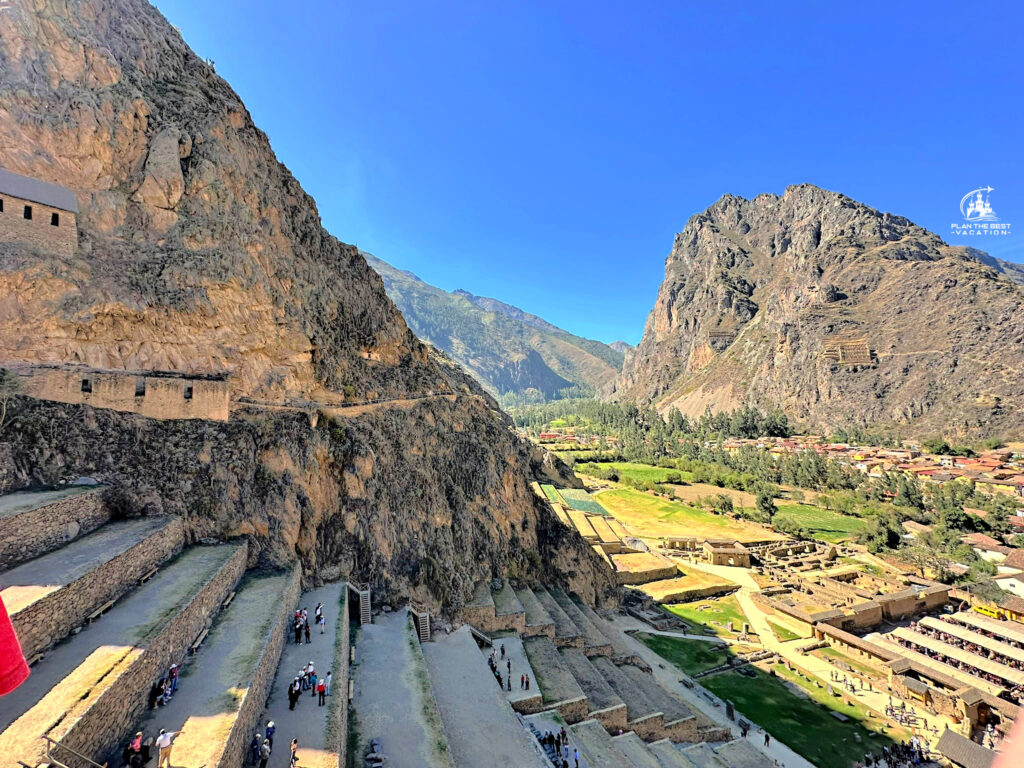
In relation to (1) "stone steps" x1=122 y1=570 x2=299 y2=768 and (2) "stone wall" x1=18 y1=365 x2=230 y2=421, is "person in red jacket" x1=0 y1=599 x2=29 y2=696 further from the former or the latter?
(2) "stone wall" x1=18 y1=365 x2=230 y2=421

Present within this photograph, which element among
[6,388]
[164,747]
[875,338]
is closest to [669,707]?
[164,747]

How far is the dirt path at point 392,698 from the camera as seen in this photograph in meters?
14.1

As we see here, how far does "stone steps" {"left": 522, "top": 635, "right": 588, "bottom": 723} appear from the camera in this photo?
20094mm

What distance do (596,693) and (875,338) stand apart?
153 metres

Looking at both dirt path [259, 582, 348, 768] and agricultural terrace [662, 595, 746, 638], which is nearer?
dirt path [259, 582, 348, 768]

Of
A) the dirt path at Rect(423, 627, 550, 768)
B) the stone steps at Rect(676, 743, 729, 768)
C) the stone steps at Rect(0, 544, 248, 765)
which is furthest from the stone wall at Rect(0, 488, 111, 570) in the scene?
the stone steps at Rect(676, 743, 729, 768)

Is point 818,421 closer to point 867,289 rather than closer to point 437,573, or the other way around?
point 867,289

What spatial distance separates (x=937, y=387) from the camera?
116 metres

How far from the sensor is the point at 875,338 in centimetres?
13800

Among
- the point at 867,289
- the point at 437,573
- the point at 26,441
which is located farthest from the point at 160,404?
the point at 867,289

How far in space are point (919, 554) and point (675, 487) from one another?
3851 cm

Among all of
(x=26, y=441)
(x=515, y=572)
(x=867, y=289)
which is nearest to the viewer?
(x=26, y=441)

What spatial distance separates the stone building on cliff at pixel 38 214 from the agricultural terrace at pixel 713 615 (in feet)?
141

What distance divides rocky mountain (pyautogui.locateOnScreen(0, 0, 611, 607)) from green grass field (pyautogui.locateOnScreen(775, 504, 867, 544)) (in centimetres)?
5651
